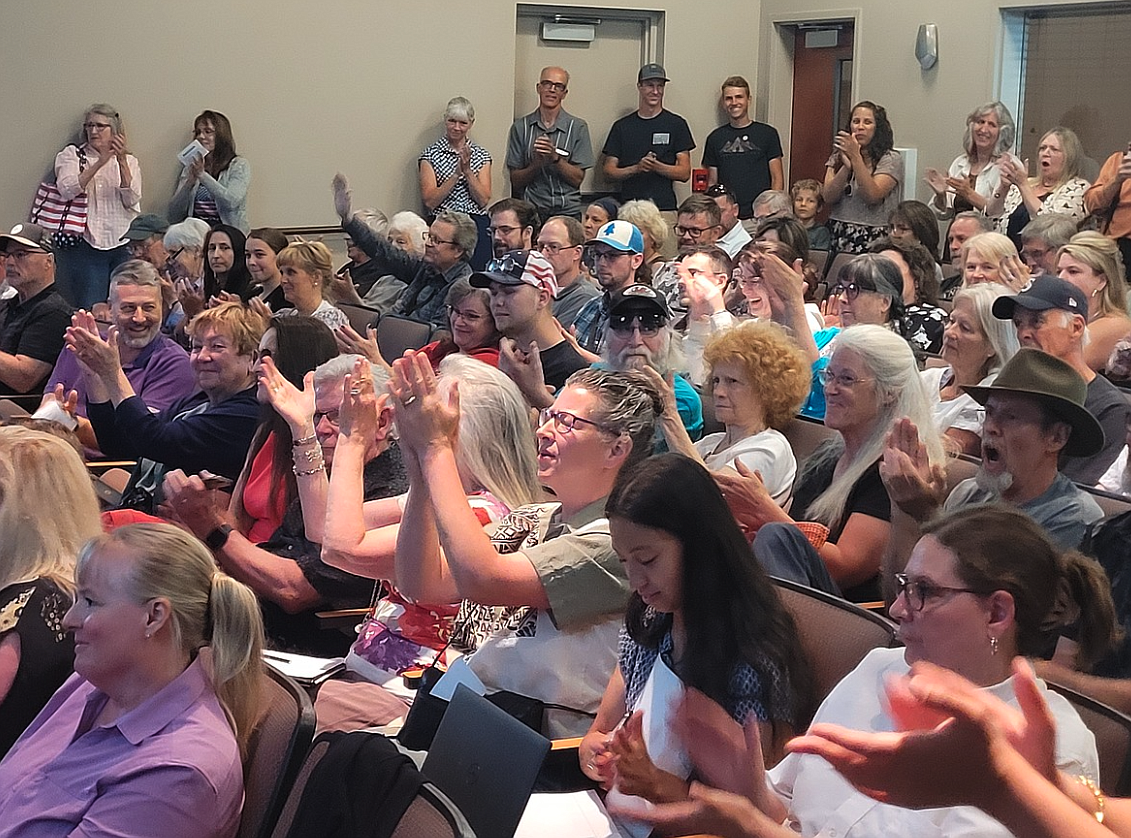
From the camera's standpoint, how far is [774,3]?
10391 millimetres

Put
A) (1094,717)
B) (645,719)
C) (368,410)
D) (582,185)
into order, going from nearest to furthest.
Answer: (1094,717) < (645,719) < (368,410) < (582,185)

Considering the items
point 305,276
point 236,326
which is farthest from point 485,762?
point 305,276

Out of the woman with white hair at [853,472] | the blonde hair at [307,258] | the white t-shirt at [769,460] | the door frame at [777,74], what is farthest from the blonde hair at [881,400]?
the door frame at [777,74]

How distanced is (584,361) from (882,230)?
4.17 meters

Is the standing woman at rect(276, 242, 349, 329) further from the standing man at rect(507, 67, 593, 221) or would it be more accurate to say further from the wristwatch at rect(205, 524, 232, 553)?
the standing man at rect(507, 67, 593, 221)

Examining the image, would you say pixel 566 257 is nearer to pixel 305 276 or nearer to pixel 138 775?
pixel 305 276

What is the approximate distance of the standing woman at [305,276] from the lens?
591cm

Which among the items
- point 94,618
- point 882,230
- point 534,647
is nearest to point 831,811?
point 534,647

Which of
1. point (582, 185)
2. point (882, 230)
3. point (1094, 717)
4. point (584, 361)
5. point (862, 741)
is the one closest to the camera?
point (862, 741)

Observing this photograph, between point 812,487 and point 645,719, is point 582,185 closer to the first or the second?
point 812,487

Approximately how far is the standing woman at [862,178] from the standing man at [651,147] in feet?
4.79

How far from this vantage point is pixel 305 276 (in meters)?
5.93

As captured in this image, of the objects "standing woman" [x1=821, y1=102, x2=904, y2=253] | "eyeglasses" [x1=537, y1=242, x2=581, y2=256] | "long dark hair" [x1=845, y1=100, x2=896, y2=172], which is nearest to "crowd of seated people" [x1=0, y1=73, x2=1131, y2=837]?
"eyeglasses" [x1=537, y1=242, x2=581, y2=256]

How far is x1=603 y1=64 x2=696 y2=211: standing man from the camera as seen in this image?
9.97 m
